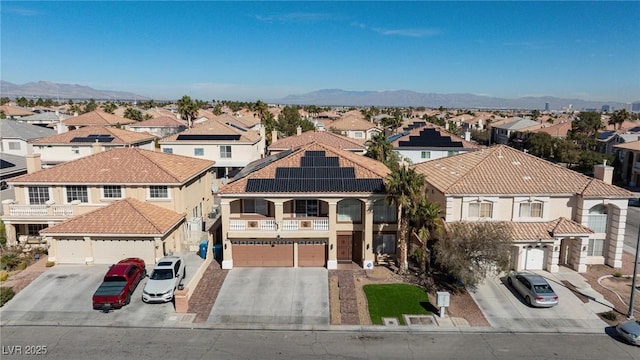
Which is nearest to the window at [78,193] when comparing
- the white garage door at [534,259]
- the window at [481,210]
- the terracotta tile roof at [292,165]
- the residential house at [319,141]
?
the terracotta tile roof at [292,165]

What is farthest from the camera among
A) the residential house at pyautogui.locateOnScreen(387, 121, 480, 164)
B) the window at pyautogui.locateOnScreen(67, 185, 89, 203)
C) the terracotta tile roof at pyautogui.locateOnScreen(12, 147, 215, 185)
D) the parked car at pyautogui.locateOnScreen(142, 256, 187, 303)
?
the residential house at pyautogui.locateOnScreen(387, 121, 480, 164)

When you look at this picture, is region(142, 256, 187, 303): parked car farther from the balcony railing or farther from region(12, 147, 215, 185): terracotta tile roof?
the balcony railing

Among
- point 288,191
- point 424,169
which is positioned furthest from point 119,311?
point 424,169

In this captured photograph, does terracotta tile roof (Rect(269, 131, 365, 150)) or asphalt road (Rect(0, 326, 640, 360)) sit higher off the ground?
terracotta tile roof (Rect(269, 131, 365, 150))

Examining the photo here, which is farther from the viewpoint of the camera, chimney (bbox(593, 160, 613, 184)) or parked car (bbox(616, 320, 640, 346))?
chimney (bbox(593, 160, 613, 184))

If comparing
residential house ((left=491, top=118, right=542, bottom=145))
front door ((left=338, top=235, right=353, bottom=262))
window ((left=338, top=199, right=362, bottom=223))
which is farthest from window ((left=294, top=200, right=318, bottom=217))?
residential house ((left=491, top=118, right=542, bottom=145))
